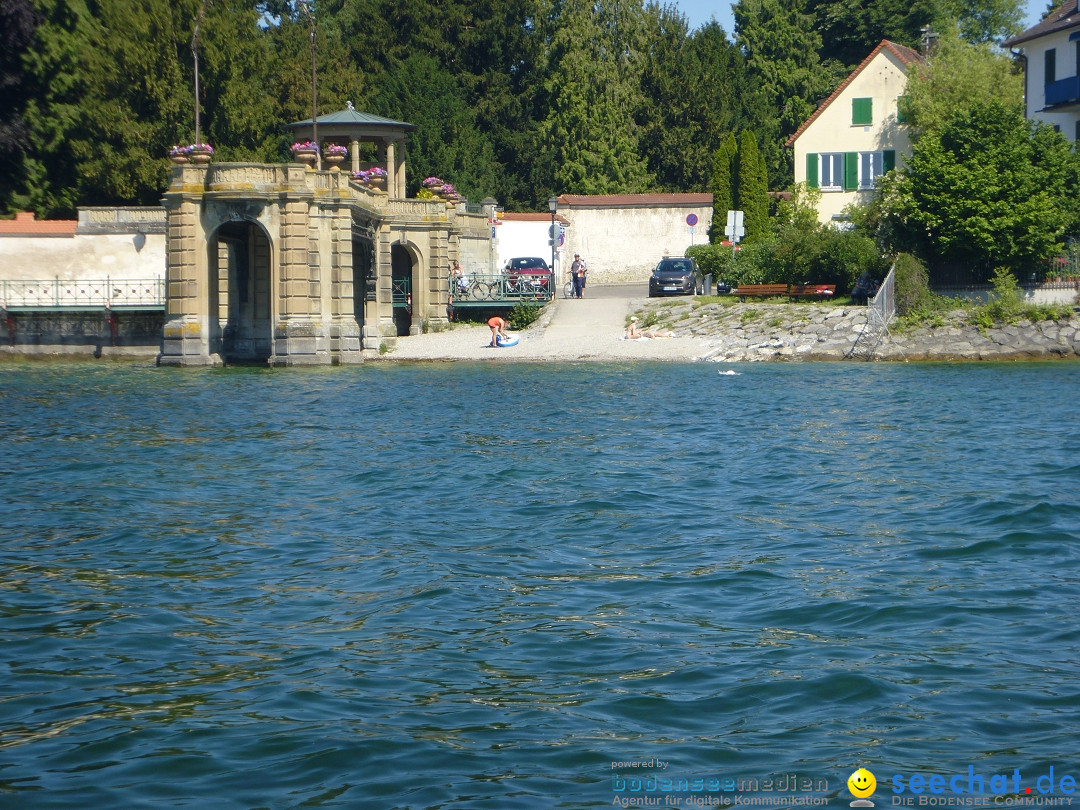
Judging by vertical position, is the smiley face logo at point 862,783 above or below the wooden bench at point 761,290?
below

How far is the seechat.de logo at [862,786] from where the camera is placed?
635 cm

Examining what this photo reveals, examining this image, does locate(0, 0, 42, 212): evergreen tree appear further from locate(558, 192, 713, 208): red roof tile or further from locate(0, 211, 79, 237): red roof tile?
locate(558, 192, 713, 208): red roof tile

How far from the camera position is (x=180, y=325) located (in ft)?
129

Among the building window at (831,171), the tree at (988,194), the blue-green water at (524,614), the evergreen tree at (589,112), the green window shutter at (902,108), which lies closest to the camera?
the blue-green water at (524,614)

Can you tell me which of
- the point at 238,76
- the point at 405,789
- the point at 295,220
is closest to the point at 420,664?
the point at 405,789

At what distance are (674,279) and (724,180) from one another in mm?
9105

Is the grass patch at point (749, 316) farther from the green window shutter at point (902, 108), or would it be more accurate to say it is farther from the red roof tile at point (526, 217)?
the green window shutter at point (902, 108)

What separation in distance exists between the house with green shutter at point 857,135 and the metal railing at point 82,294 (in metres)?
29.6

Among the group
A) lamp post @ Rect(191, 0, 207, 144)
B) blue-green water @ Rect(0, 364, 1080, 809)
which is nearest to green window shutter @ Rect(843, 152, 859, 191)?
lamp post @ Rect(191, 0, 207, 144)

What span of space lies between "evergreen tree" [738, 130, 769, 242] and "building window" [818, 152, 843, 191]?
11.6 feet

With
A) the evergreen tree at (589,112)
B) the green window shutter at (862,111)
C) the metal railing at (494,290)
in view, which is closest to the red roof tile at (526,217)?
the metal railing at (494,290)

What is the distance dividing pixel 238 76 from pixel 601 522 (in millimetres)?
47058

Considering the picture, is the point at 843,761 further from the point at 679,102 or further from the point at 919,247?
the point at 679,102

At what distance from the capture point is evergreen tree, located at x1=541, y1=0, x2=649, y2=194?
7162cm
